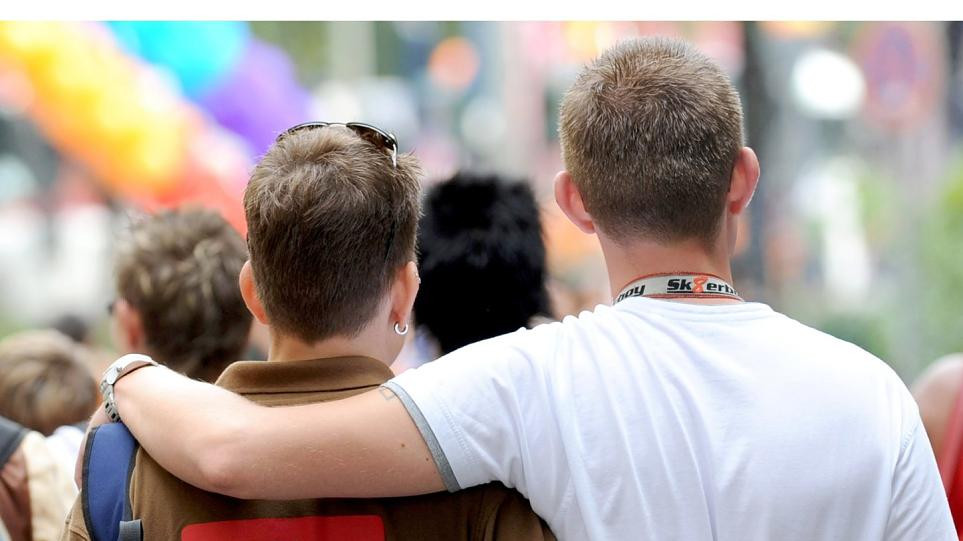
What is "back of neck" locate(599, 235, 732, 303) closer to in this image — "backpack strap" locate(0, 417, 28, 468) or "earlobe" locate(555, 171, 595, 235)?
"earlobe" locate(555, 171, 595, 235)

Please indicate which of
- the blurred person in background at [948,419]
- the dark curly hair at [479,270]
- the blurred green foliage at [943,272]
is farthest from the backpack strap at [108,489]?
the blurred green foliage at [943,272]

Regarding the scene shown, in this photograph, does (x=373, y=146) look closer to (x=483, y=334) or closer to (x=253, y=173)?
(x=253, y=173)

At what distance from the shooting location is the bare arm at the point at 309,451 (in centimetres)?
147

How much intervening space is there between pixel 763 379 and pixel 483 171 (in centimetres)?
135

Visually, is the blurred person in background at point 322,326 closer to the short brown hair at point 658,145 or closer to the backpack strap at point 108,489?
the backpack strap at point 108,489

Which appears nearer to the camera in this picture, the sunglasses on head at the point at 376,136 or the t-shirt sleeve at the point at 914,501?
the t-shirt sleeve at the point at 914,501

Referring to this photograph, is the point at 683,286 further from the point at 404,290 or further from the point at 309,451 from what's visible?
the point at 309,451

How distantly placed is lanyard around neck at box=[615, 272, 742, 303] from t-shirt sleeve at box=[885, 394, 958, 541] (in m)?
0.31

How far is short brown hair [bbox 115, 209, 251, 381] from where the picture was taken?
2367 millimetres

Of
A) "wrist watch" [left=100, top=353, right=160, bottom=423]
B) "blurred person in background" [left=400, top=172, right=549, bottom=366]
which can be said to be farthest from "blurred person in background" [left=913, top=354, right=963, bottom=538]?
"wrist watch" [left=100, top=353, right=160, bottom=423]

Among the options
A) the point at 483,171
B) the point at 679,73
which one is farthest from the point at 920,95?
the point at 679,73

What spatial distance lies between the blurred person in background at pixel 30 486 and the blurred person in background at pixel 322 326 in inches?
40.7

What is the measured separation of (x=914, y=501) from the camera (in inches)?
59.7

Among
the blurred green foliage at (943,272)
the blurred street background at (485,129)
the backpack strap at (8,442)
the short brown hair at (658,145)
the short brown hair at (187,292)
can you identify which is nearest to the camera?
the short brown hair at (658,145)
